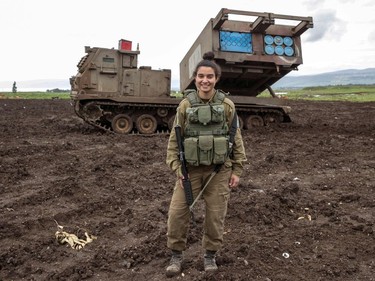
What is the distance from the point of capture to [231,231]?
17.0ft

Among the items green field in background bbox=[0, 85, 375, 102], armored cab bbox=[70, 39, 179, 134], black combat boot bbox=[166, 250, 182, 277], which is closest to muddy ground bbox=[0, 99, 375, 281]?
black combat boot bbox=[166, 250, 182, 277]

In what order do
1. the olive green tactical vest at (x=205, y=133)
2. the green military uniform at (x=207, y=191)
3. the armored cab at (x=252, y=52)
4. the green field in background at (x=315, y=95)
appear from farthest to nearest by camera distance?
the green field in background at (x=315, y=95)
the armored cab at (x=252, y=52)
the green military uniform at (x=207, y=191)
the olive green tactical vest at (x=205, y=133)

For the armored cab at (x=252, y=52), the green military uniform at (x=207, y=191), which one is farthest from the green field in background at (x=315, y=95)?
the green military uniform at (x=207, y=191)

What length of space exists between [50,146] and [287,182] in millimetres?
6184

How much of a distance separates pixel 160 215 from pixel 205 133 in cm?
217

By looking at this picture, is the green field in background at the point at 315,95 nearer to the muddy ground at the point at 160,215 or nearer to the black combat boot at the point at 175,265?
the muddy ground at the point at 160,215

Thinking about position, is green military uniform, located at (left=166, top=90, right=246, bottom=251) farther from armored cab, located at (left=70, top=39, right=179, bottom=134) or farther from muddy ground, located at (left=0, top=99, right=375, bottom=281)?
armored cab, located at (left=70, top=39, right=179, bottom=134)

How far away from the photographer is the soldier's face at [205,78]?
387cm

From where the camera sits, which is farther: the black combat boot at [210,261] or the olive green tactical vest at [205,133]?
the black combat boot at [210,261]

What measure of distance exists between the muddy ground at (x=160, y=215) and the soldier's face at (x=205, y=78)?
5.48 feet

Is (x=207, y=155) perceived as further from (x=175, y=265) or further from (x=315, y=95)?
(x=315, y=95)

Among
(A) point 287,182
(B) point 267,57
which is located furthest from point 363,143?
(A) point 287,182

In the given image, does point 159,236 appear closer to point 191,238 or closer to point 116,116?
point 191,238

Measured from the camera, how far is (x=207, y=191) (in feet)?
13.4
